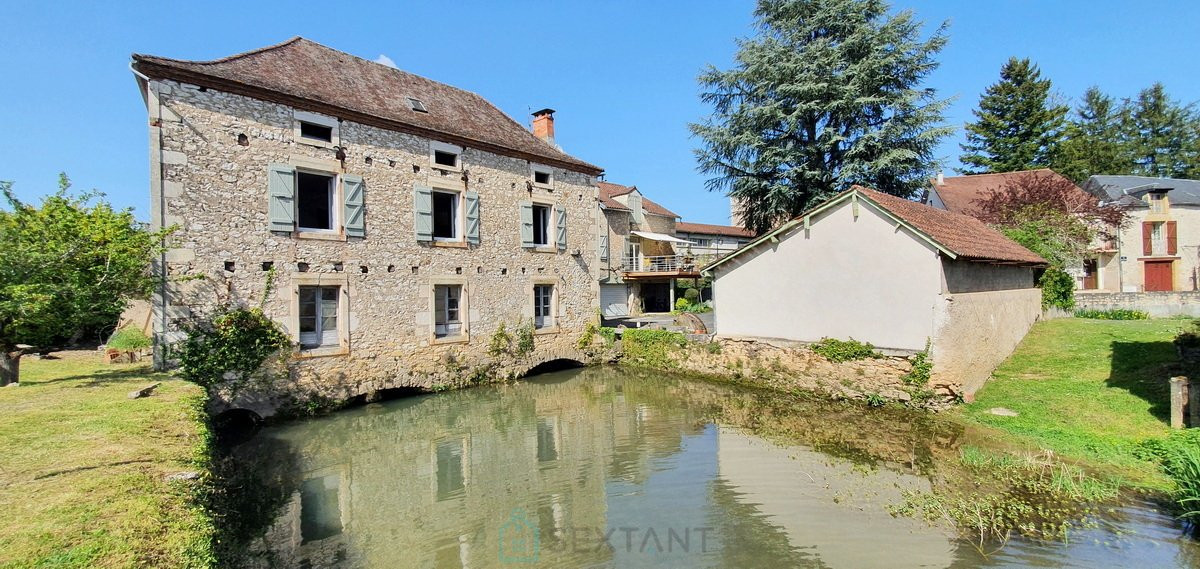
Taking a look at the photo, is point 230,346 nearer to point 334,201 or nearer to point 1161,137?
point 334,201

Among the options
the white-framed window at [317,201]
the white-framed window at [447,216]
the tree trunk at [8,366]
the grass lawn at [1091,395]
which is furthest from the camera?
the white-framed window at [447,216]

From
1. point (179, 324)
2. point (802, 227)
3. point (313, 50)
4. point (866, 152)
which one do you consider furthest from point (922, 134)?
point (179, 324)

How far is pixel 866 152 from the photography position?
18.3 m

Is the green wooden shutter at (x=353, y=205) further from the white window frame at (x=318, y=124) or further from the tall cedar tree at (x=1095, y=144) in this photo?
the tall cedar tree at (x=1095, y=144)

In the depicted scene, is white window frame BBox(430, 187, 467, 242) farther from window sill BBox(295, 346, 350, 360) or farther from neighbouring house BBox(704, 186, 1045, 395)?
neighbouring house BBox(704, 186, 1045, 395)

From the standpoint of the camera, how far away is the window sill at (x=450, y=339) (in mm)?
13691

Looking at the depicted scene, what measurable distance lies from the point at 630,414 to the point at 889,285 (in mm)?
6331

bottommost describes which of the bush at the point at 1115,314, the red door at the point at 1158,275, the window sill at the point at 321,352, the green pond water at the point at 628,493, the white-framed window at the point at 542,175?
the green pond water at the point at 628,493

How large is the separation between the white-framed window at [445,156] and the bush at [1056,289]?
19189 mm

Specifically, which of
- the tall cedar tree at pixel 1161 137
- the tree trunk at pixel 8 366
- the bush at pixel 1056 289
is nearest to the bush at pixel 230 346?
the tree trunk at pixel 8 366

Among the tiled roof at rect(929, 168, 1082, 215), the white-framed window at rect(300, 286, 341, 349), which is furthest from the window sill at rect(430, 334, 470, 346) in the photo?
the tiled roof at rect(929, 168, 1082, 215)

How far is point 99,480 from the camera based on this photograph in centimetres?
409

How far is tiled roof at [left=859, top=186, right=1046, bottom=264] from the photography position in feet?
35.2

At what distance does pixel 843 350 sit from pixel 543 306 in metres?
8.84
